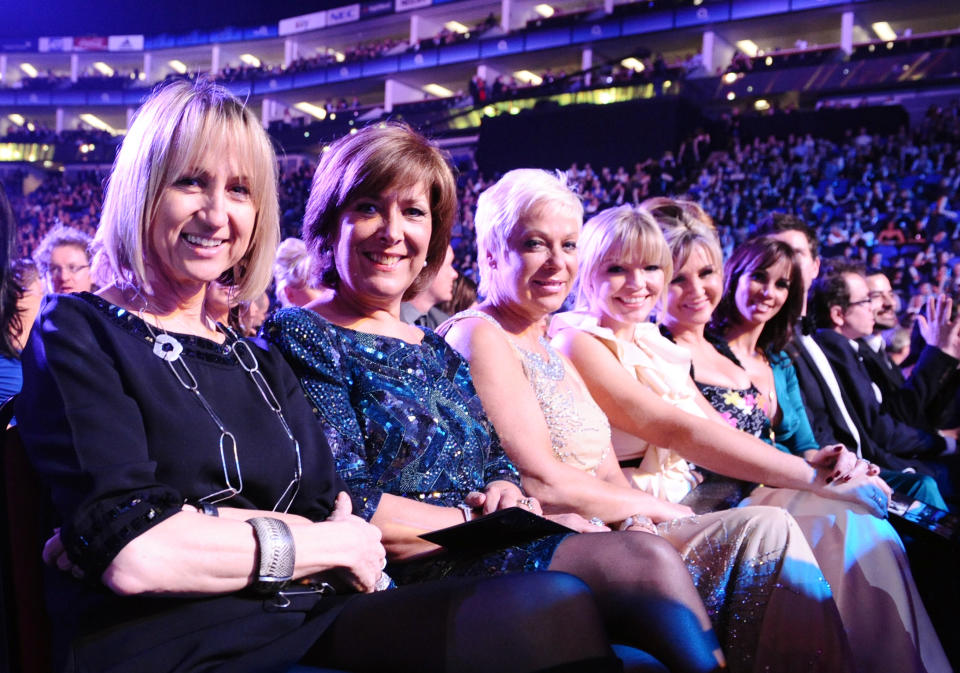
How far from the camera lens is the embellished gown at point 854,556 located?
78.5 inches

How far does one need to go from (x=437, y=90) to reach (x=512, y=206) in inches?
1030

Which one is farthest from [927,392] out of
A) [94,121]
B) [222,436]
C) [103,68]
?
[103,68]

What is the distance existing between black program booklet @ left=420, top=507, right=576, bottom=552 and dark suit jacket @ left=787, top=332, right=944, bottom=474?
210 cm

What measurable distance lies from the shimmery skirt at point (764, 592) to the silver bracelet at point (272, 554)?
41.4 inches

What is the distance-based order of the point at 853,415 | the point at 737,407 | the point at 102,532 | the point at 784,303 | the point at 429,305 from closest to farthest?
the point at 102,532 → the point at 737,407 → the point at 784,303 → the point at 853,415 → the point at 429,305

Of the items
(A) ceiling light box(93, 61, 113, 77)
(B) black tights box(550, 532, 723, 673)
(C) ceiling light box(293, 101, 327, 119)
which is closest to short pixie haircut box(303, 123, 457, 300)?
(B) black tights box(550, 532, 723, 673)

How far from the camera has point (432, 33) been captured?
88.3 ft

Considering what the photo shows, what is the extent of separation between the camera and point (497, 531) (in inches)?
54.7

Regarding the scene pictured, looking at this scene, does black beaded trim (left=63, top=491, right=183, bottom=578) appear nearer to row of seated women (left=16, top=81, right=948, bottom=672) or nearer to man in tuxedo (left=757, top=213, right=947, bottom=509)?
row of seated women (left=16, top=81, right=948, bottom=672)

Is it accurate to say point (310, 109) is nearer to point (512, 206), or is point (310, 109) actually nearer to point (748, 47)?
point (748, 47)

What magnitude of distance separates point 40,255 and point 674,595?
3.95 m

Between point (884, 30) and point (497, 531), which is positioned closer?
point (497, 531)

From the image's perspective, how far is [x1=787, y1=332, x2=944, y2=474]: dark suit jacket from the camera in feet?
10.9

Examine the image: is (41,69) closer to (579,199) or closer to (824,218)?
(824,218)
